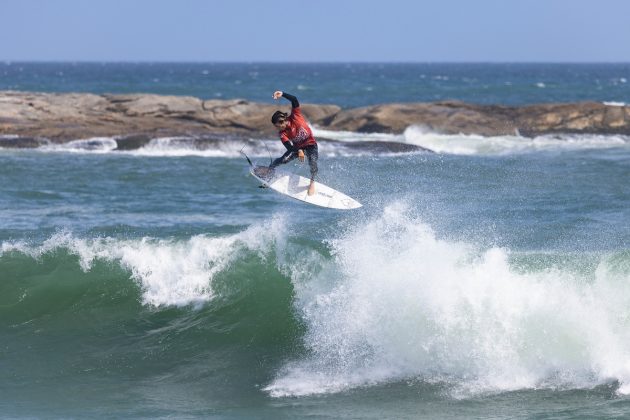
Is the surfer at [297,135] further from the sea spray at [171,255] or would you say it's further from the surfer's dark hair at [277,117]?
the sea spray at [171,255]

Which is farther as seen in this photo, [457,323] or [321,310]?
[321,310]

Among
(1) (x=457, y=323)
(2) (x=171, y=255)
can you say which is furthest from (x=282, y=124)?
(1) (x=457, y=323)

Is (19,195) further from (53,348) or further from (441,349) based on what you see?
(441,349)

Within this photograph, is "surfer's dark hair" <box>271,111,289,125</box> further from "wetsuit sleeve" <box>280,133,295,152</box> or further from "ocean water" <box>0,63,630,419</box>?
"ocean water" <box>0,63,630,419</box>

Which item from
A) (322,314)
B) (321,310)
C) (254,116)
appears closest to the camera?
(322,314)

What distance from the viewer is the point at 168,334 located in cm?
1405

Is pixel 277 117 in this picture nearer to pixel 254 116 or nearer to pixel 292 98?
pixel 292 98

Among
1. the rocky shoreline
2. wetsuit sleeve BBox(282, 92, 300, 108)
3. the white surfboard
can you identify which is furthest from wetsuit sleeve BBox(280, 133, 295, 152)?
the rocky shoreline

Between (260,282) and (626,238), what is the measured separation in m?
6.77

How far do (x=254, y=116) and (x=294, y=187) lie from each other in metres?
24.2

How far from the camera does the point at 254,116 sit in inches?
1565

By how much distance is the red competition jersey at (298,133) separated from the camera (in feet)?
47.4

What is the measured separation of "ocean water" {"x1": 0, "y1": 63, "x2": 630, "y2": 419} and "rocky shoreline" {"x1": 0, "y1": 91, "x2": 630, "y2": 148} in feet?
54.1

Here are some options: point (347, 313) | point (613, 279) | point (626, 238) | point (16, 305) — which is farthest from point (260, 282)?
point (626, 238)
